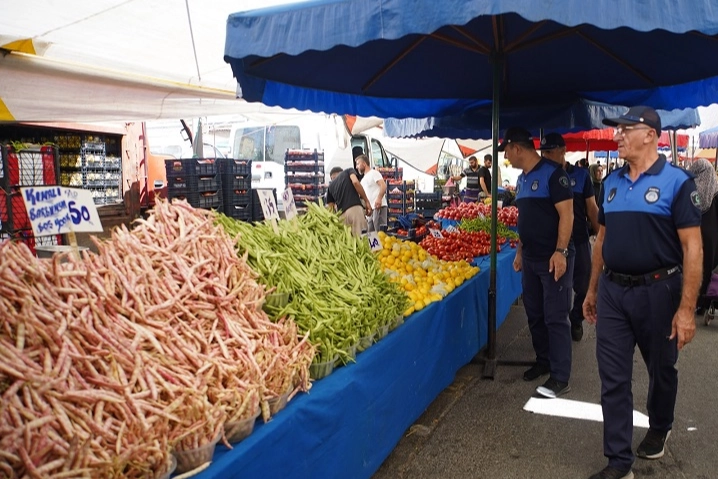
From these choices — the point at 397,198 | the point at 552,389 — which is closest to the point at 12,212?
the point at 552,389

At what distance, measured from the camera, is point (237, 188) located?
12.6 meters

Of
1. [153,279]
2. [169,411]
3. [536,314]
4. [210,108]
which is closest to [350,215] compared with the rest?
[210,108]

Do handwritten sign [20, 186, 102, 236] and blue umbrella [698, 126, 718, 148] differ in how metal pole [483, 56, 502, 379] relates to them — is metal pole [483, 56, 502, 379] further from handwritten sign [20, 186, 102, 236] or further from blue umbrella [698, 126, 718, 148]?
blue umbrella [698, 126, 718, 148]

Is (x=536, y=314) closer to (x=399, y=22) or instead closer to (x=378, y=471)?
(x=378, y=471)

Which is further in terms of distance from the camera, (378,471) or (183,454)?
(378,471)

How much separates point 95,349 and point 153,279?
1.85 ft

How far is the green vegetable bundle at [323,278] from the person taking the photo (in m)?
3.01

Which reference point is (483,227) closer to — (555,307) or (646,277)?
(555,307)

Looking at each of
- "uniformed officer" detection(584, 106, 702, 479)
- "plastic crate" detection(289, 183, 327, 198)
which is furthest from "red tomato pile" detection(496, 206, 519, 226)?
"plastic crate" detection(289, 183, 327, 198)

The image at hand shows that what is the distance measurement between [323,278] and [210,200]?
8918 millimetres

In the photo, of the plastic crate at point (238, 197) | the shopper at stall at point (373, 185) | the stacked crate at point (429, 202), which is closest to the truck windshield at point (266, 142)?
the plastic crate at point (238, 197)

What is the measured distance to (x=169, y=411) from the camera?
195cm

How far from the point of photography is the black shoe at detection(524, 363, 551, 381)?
5.12 metres

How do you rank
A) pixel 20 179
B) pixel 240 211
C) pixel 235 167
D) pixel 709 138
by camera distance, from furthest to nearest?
pixel 709 138
pixel 240 211
pixel 235 167
pixel 20 179
